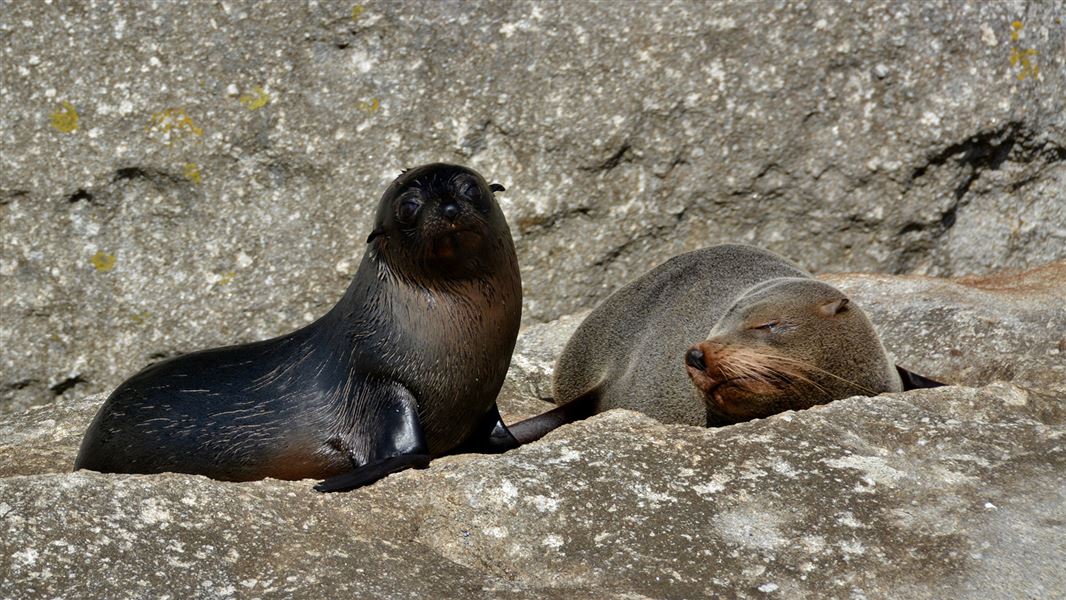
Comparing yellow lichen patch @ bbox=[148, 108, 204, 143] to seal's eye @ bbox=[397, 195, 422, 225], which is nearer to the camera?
seal's eye @ bbox=[397, 195, 422, 225]

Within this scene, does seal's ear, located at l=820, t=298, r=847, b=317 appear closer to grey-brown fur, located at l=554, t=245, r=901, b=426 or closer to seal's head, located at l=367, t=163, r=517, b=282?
grey-brown fur, located at l=554, t=245, r=901, b=426

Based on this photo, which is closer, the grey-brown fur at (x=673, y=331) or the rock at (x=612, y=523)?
the rock at (x=612, y=523)

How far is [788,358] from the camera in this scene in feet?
17.8

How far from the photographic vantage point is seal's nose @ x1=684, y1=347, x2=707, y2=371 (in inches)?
209

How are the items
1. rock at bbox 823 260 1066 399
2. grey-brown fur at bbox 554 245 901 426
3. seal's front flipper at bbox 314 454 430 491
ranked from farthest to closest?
rock at bbox 823 260 1066 399 < grey-brown fur at bbox 554 245 901 426 < seal's front flipper at bbox 314 454 430 491

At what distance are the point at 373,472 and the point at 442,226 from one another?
970 mm

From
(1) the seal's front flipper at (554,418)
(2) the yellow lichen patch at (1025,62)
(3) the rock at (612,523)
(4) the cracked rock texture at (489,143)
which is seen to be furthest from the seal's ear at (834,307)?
(2) the yellow lichen patch at (1025,62)

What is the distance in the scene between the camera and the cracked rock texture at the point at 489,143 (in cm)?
665

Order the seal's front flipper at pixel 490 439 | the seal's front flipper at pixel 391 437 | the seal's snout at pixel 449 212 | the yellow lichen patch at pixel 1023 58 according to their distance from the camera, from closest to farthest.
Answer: the seal's front flipper at pixel 391 437
the seal's snout at pixel 449 212
the seal's front flipper at pixel 490 439
the yellow lichen patch at pixel 1023 58

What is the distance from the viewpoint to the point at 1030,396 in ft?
16.1

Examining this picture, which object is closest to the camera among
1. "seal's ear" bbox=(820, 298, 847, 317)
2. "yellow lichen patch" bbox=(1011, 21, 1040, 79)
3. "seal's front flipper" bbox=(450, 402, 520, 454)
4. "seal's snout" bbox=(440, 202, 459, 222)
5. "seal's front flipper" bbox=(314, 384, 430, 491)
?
"seal's front flipper" bbox=(314, 384, 430, 491)

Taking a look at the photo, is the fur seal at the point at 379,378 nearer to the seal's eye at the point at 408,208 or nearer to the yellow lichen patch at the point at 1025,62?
the seal's eye at the point at 408,208

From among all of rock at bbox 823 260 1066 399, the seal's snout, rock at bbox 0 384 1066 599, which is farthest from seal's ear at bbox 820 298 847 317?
the seal's snout

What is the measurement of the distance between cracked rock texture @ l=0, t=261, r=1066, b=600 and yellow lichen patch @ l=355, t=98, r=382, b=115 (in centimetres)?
268
